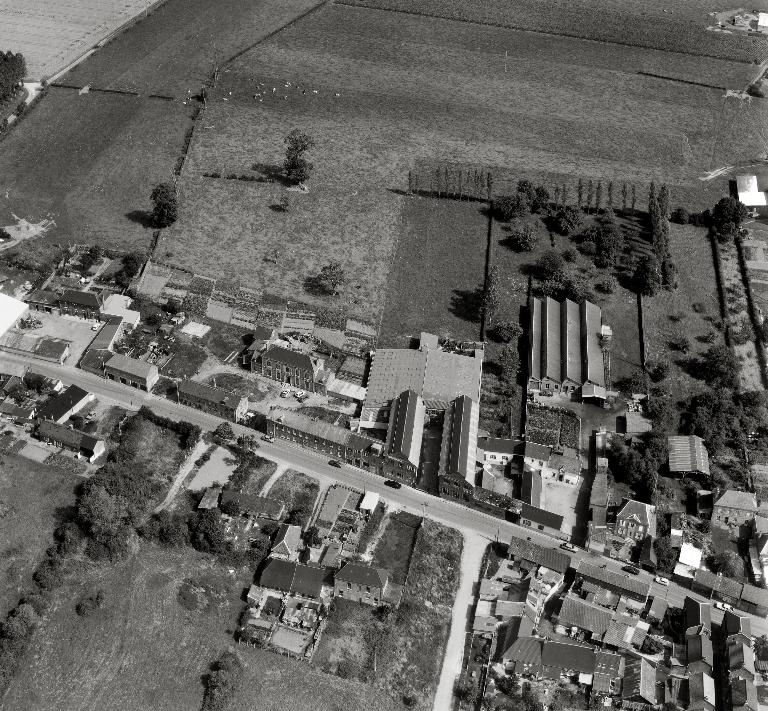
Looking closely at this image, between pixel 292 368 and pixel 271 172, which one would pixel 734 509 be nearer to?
pixel 292 368

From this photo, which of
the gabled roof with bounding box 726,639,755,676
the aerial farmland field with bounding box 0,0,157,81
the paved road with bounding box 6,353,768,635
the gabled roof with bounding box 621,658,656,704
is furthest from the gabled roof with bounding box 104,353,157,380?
the aerial farmland field with bounding box 0,0,157,81

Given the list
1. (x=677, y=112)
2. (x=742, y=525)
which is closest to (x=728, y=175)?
(x=677, y=112)

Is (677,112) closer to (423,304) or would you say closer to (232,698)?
(423,304)

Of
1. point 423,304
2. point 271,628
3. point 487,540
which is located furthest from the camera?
point 423,304

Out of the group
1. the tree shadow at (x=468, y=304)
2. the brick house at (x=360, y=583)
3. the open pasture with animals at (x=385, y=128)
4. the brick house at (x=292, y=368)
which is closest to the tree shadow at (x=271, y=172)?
the open pasture with animals at (x=385, y=128)

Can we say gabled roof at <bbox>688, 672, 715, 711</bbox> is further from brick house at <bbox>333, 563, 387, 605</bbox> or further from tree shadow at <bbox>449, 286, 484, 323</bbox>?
tree shadow at <bbox>449, 286, 484, 323</bbox>

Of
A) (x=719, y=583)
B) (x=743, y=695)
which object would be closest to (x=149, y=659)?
(x=743, y=695)

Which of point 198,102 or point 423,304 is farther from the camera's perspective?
point 198,102
